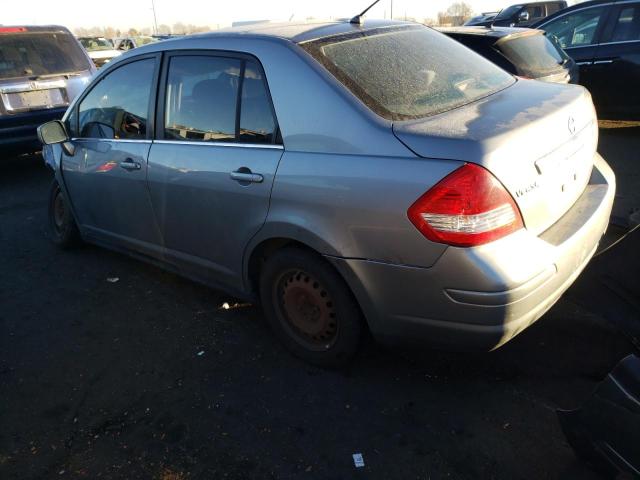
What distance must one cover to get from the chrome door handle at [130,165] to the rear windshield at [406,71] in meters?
1.40

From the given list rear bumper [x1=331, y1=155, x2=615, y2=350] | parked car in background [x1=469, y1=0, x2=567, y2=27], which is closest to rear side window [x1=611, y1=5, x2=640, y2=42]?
rear bumper [x1=331, y1=155, x2=615, y2=350]

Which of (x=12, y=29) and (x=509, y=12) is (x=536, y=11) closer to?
(x=509, y=12)

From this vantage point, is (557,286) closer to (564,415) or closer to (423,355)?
(564,415)

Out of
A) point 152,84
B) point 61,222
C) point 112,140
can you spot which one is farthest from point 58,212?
point 152,84

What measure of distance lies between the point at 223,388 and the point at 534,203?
1.78m

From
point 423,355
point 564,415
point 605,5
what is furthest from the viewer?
point 605,5

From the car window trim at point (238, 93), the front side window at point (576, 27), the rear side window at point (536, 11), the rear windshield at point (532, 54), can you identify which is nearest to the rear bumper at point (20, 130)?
the car window trim at point (238, 93)

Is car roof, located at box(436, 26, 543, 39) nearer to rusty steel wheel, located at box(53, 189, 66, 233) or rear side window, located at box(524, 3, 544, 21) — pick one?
rusty steel wheel, located at box(53, 189, 66, 233)

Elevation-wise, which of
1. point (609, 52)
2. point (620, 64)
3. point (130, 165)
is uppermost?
point (130, 165)

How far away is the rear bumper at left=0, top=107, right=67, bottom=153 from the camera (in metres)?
6.67

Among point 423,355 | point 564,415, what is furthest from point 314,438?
point 564,415

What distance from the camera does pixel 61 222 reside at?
4746 millimetres

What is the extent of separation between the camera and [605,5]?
7.18 m

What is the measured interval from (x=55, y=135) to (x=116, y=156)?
0.74 metres
